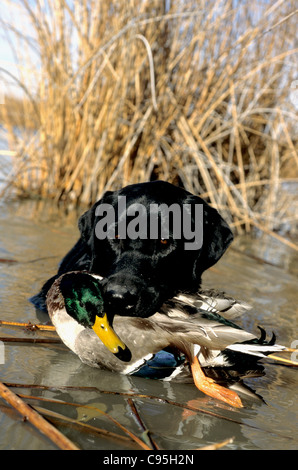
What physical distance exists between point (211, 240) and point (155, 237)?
1.11ft

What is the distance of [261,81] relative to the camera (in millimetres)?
5688

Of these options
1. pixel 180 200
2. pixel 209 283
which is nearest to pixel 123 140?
pixel 209 283

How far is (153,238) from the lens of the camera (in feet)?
8.30

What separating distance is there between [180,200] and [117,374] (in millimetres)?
985

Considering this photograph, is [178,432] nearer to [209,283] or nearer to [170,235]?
[170,235]

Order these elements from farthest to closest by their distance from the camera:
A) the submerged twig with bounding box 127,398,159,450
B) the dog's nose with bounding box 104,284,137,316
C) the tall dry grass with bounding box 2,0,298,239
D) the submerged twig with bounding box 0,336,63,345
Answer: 1. the tall dry grass with bounding box 2,0,298,239
2. the submerged twig with bounding box 0,336,63,345
3. the dog's nose with bounding box 104,284,137,316
4. the submerged twig with bounding box 127,398,159,450

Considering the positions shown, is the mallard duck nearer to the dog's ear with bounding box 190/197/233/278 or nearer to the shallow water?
the shallow water

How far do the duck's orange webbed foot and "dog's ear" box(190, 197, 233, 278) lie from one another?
80cm

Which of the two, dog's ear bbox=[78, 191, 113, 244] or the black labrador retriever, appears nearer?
the black labrador retriever

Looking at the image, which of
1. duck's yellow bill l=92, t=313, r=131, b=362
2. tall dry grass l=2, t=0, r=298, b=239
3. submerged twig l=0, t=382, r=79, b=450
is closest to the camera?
submerged twig l=0, t=382, r=79, b=450

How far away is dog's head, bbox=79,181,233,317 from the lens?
7.94 ft

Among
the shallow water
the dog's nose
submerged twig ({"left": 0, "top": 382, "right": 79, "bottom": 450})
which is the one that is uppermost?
the dog's nose

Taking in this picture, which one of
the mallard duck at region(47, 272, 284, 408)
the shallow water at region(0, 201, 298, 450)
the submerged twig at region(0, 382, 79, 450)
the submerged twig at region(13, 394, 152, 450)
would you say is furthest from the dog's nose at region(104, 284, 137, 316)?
the submerged twig at region(0, 382, 79, 450)
